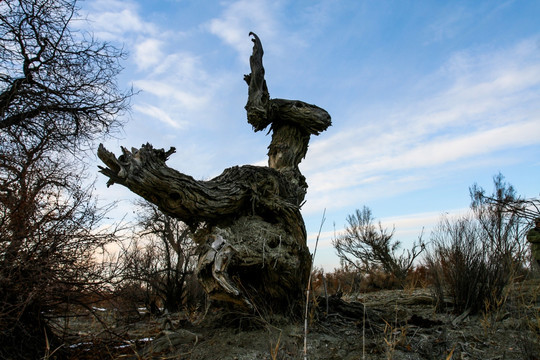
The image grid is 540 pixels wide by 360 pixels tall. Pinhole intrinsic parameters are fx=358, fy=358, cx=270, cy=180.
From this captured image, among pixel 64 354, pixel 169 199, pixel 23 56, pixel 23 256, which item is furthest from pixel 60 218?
pixel 23 56

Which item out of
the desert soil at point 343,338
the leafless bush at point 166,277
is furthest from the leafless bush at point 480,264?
the leafless bush at point 166,277

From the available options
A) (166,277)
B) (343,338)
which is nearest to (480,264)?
(343,338)

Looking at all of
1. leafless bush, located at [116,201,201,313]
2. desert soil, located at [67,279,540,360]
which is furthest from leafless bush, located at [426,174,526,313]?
leafless bush, located at [116,201,201,313]

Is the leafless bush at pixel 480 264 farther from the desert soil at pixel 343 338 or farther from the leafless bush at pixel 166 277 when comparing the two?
the leafless bush at pixel 166 277

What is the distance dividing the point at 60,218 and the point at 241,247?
1.96 metres

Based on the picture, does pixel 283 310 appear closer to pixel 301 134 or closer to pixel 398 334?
pixel 398 334

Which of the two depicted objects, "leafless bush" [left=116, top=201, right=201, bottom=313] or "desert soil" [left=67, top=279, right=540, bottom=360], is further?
"leafless bush" [left=116, top=201, right=201, bottom=313]

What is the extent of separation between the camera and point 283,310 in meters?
4.73

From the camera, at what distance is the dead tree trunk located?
394 cm

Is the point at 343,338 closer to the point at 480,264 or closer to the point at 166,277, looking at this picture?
the point at 480,264

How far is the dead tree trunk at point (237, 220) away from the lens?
3.94 meters

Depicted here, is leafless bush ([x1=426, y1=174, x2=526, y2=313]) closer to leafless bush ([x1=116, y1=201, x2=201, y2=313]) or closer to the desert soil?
the desert soil

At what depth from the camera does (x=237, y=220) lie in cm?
486

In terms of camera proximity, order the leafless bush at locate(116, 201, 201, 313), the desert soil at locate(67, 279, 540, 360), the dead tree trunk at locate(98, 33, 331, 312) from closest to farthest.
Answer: the desert soil at locate(67, 279, 540, 360) < the dead tree trunk at locate(98, 33, 331, 312) < the leafless bush at locate(116, 201, 201, 313)
